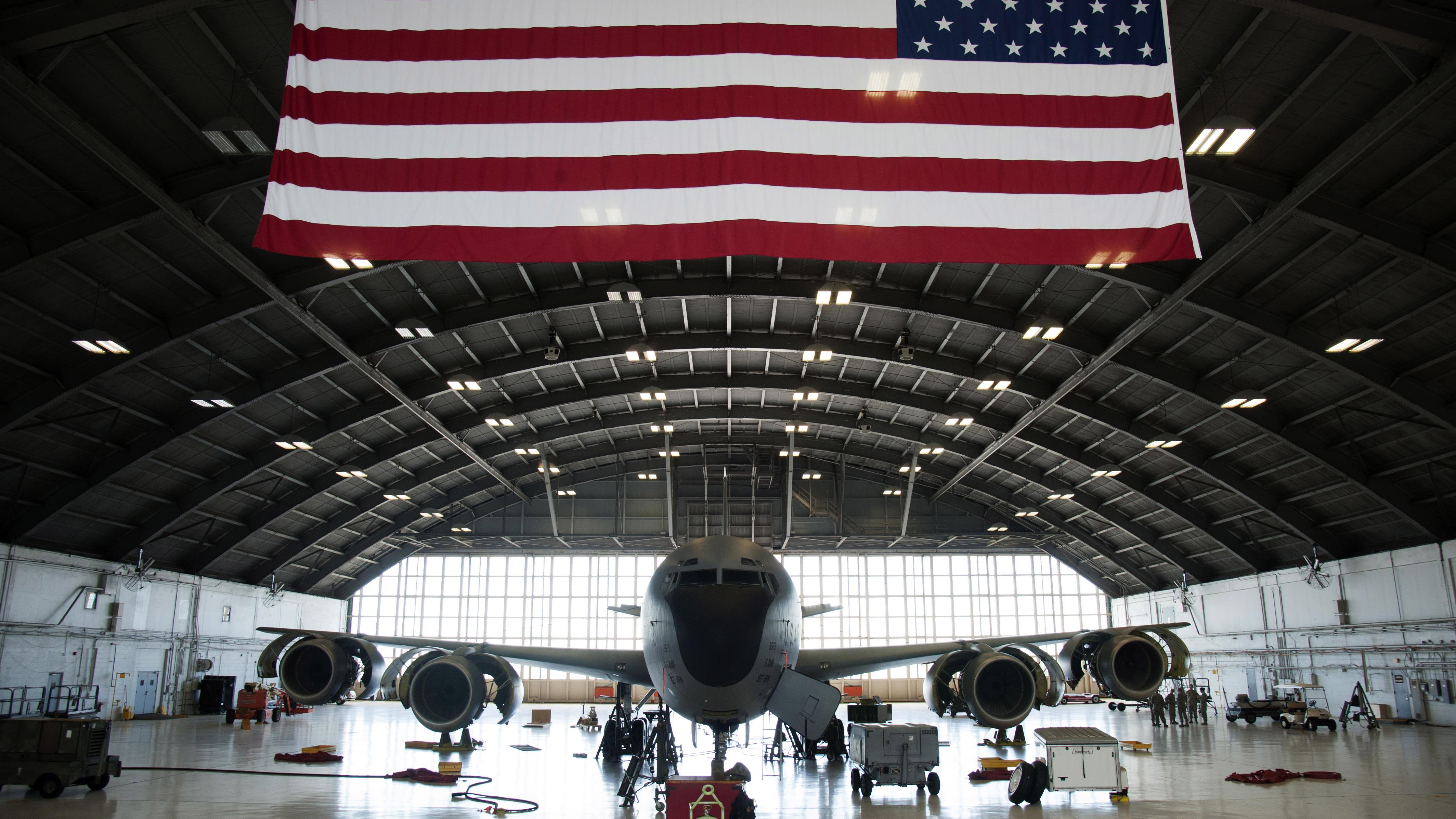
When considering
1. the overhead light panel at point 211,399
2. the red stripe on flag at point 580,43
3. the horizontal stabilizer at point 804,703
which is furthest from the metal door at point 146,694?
the red stripe on flag at point 580,43

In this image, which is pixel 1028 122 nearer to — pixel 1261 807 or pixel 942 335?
pixel 1261 807

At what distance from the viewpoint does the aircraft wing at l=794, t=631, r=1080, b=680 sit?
19.6 m

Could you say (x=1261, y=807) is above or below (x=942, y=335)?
below

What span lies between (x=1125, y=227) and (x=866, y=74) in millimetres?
2456

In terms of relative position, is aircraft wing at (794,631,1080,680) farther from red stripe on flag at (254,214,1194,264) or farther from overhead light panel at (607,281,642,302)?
red stripe on flag at (254,214,1194,264)

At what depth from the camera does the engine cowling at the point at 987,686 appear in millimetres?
17000

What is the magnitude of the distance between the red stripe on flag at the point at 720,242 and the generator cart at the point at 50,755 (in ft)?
43.2

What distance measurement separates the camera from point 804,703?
46.0 feet

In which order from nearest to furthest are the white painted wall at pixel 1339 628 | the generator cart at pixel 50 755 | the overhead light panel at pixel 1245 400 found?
the generator cart at pixel 50 755, the overhead light panel at pixel 1245 400, the white painted wall at pixel 1339 628

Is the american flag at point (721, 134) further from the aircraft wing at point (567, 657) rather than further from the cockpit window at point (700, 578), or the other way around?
the aircraft wing at point (567, 657)

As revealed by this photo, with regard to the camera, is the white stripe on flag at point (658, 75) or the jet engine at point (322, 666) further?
the jet engine at point (322, 666)

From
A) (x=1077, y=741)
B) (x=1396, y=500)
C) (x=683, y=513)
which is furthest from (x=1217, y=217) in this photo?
(x=683, y=513)

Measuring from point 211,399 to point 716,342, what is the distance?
53.8 feet

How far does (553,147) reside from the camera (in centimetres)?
671
